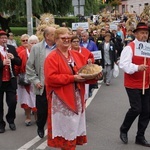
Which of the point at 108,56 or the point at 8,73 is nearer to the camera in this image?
the point at 8,73

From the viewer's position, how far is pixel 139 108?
19.9 ft

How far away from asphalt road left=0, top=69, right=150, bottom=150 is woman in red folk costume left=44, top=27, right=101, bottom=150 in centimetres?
109

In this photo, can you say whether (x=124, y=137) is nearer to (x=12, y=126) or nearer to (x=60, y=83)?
(x=60, y=83)

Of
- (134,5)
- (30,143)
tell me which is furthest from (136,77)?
(134,5)

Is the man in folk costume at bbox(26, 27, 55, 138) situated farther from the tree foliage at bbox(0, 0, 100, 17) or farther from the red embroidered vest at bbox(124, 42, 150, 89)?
the tree foliage at bbox(0, 0, 100, 17)

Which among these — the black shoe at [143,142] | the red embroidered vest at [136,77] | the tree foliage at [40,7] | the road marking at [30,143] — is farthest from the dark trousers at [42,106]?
the tree foliage at [40,7]

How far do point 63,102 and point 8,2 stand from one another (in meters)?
21.3

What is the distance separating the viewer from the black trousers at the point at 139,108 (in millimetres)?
6074

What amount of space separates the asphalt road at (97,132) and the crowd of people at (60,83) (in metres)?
0.19

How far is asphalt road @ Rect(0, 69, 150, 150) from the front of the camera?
6.41 m

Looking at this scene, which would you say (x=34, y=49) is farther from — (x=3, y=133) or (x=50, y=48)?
(x=3, y=133)

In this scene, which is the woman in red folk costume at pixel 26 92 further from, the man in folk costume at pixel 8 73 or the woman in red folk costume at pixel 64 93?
the woman in red folk costume at pixel 64 93

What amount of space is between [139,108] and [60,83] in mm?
1586

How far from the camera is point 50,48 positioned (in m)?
6.57
